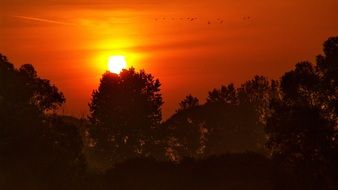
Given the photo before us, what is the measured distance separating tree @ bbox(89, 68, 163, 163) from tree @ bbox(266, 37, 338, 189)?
4385cm

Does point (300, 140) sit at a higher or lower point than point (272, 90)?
lower

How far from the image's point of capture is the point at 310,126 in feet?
186

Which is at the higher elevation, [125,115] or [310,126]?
[125,115]

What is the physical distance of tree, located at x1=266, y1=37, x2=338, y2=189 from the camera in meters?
56.6

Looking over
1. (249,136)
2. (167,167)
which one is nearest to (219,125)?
(249,136)

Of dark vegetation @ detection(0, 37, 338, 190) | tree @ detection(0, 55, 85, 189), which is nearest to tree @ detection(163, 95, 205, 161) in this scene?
dark vegetation @ detection(0, 37, 338, 190)

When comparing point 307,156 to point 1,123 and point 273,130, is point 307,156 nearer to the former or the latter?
point 273,130

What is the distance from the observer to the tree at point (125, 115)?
Answer: 331 feet

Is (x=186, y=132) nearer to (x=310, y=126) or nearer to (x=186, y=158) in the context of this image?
(x=186, y=158)

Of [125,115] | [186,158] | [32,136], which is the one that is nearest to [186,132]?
[125,115]

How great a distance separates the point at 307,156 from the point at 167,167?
18.8 metres

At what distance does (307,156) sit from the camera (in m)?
56.8

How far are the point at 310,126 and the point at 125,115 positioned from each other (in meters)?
46.7

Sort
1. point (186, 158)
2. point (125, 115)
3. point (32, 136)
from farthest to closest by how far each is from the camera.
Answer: point (125, 115) < point (186, 158) < point (32, 136)
